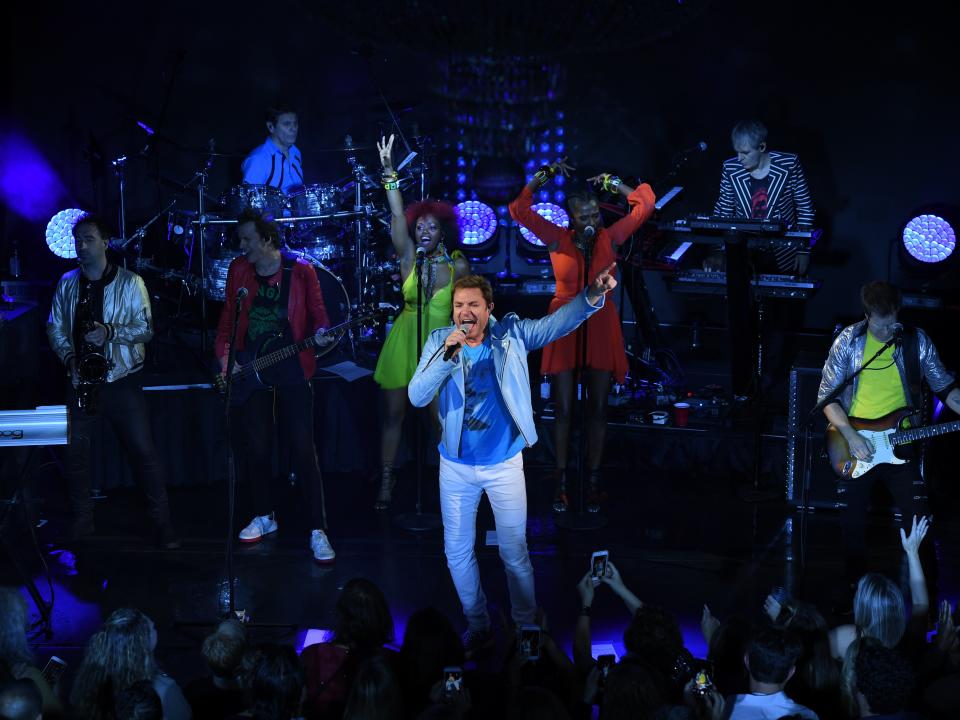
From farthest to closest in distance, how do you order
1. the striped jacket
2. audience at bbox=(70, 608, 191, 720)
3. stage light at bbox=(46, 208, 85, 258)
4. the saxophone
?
stage light at bbox=(46, 208, 85, 258), the striped jacket, the saxophone, audience at bbox=(70, 608, 191, 720)

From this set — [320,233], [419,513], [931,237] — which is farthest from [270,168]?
[931,237]

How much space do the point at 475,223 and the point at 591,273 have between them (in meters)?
3.38

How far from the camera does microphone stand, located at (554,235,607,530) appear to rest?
7047 millimetres

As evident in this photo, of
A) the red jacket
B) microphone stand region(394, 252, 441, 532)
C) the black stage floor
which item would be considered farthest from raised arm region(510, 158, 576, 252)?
the black stage floor

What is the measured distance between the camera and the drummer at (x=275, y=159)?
9844mm

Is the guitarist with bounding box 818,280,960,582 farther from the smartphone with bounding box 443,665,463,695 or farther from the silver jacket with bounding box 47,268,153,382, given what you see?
the silver jacket with bounding box 47,268,153,382

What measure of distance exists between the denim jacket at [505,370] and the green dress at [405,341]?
6.07ft

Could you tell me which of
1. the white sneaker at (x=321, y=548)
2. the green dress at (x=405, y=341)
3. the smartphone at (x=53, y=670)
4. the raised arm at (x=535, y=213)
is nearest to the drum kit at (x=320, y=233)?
the green dress at (x=405, y=341)

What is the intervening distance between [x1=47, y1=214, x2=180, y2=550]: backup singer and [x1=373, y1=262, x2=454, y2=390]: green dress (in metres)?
1.57

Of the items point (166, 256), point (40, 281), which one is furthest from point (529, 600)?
point (40, 281)

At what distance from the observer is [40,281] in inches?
419

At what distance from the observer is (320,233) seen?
10.3 meters

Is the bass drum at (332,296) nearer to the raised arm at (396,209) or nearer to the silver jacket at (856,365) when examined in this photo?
the raised arm at (396,209)

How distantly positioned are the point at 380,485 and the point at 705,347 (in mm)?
3847
